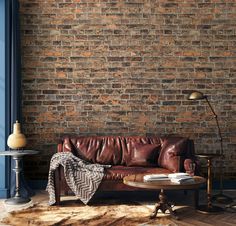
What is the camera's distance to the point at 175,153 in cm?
539

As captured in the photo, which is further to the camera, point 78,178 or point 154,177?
point 78,178

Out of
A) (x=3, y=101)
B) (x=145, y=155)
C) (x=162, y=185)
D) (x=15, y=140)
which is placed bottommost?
(x=162, y=185)

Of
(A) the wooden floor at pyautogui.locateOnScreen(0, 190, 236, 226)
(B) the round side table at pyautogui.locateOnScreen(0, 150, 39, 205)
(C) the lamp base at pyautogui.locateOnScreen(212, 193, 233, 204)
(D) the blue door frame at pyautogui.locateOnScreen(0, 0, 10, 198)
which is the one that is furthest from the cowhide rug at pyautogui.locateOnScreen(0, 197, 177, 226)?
(C) the lamp base at pyautogui.locateOnScreen(212, 193, 233, 204)

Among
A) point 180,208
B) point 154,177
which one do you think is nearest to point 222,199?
point 180,208

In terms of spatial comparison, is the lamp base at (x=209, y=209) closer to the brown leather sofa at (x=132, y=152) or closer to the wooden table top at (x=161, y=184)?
the wooden table top at (x=161, y=184)

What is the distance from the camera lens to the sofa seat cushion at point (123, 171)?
507 cm

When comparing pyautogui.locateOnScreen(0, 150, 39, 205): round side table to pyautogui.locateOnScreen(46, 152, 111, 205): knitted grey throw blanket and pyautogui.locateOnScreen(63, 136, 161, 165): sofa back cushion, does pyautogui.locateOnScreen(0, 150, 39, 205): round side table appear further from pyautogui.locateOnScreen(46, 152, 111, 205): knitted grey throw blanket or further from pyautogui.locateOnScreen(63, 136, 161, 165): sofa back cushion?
pyautogui.locateOnScreen(63, 136, 161, 165): sofa back cushion

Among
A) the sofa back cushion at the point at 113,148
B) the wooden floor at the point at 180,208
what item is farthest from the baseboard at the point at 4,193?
the sofa back cushion at the point at 113,148

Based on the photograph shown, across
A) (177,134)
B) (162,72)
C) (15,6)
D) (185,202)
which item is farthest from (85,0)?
(185,202)

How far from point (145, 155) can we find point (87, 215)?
1458 millimetres

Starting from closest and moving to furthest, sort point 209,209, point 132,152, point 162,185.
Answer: point 162,185
point 209,209
point 132,152

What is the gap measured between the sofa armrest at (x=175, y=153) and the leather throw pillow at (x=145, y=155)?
3.5 inches

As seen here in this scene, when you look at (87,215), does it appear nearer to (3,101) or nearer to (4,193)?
(4,193)

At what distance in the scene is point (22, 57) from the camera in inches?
243
